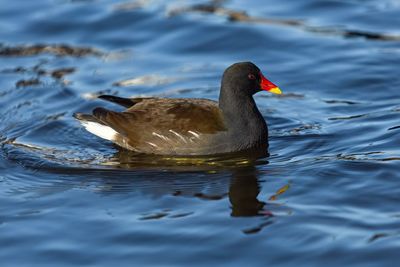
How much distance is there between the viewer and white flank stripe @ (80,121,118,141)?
10.6m

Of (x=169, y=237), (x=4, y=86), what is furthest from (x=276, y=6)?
(x=169, y=237)

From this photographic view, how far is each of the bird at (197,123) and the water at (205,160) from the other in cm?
20

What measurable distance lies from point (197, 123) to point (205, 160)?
16.9 inches

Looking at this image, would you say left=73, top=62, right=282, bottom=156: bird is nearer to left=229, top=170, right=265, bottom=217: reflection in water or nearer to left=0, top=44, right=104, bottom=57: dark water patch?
left=229, top=170, right=265, bottom=217: reflection in water

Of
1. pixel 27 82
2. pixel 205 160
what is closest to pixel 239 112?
pixel 205 160

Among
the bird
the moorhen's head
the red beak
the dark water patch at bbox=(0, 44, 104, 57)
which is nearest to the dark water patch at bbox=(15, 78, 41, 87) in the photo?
the dark water patch at bbox=(0, 44, 104, 57)

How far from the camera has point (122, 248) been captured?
7914 mm

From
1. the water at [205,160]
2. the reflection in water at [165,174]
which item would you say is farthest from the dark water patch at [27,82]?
the reflection in water at [165,174]

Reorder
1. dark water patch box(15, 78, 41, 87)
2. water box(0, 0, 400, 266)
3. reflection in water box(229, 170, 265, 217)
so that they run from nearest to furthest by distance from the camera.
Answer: water box(0, 0, 400, 266) < reflection in water box(229, 170, 265, 217) < dark water patch box(15, 78, 41, 87)

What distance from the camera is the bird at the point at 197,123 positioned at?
401 inches

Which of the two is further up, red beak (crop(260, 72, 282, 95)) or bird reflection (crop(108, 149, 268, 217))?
red beak (crop(260, 72, 282, 95))

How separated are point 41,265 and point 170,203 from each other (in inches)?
64.2

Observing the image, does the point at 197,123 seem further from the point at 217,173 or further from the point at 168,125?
the point at 217,173

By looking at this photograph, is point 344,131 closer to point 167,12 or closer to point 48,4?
point 167,12
